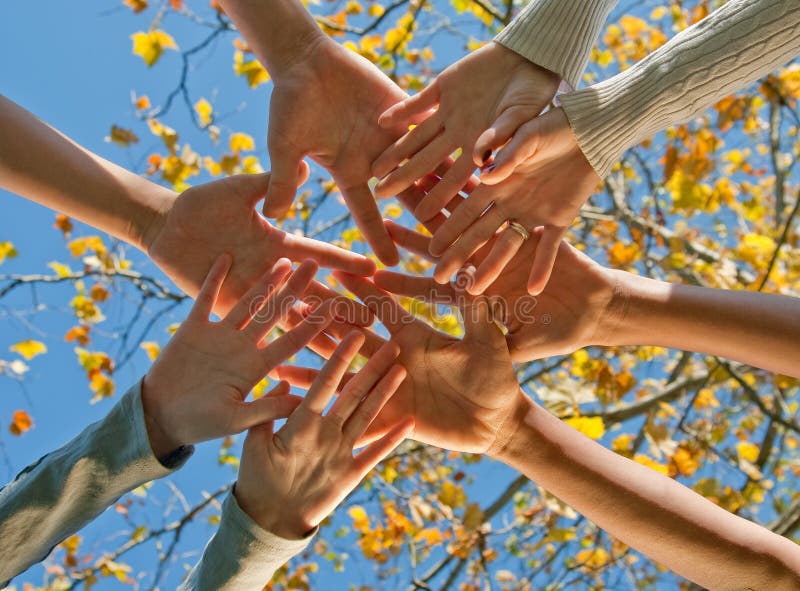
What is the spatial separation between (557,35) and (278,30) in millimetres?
779

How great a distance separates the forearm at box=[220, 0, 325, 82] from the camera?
1.81 meters

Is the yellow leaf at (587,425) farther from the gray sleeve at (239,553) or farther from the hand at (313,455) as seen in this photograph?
the gray sleeve at (239,553)

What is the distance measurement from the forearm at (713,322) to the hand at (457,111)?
1.79ft

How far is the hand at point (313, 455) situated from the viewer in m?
1.51

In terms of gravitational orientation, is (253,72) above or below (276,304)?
above

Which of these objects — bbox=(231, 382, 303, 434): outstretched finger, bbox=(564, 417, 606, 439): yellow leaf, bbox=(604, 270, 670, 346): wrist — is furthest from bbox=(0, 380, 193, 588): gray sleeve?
bbox=(564, 417, 606, 439): yellow leaf

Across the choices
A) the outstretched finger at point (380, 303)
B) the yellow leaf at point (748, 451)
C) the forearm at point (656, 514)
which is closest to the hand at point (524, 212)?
the outstretched finger at point (380, 303)

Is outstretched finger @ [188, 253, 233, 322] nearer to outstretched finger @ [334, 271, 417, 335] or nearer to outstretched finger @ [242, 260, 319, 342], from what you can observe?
outstretched finger @ [242, 260, 319, 342]

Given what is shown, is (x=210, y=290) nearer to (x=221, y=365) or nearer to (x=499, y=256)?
(x=221, y=365)

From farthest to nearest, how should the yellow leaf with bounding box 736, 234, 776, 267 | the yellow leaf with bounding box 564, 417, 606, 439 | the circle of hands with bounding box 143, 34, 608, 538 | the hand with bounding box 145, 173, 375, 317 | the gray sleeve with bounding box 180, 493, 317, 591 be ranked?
the yellow leaf with bounding box 736, 234, 776, 267 < the yellow leaf with bounding box 564, 417, 606, 439 < the hand with bounding box 145, 173, 375, 317 < the circle of hands with bounding box 143, 34, 608, 538 < the gray sleeve with bounding box 180, 493, 317, 591

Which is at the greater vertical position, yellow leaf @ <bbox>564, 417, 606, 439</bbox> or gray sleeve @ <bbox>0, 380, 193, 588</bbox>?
yellow leaf @ <bbox>564, 417, 606, 439</bbox>

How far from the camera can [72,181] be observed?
1.69m

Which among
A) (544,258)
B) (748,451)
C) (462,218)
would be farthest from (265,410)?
(748,451)

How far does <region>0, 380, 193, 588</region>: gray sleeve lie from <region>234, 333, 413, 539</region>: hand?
0.71 feet
